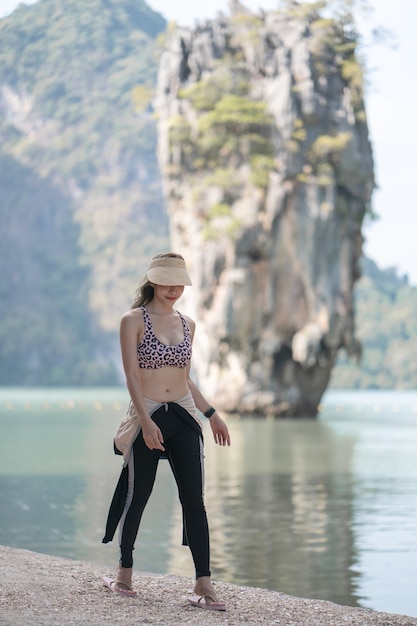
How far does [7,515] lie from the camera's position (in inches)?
517

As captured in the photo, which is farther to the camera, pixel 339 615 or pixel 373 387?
pixel 373 387

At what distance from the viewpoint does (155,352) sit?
5750mm

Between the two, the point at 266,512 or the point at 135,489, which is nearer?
the point at 135,489

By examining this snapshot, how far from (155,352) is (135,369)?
0.14 meters

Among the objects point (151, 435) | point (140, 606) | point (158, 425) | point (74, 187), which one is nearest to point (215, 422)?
point (158, 425)

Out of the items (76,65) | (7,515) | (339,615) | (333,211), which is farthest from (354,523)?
(76,65)

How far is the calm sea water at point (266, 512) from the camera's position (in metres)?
9.40

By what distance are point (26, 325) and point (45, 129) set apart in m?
25.1

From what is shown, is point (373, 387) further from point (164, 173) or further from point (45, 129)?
point (164, 173)

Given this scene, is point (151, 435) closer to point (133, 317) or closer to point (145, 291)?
point (133, 317)

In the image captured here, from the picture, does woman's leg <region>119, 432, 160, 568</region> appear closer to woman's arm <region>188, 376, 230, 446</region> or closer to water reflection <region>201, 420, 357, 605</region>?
woman's arm <region>188, 376, 230, 446</region>

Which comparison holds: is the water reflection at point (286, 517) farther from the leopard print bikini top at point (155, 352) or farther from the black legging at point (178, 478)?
the leopard print bikini top at point (155, 352)

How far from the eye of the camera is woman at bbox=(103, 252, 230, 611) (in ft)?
18.6

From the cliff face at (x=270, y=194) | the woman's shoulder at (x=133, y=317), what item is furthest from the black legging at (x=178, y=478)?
the cliff face at (x=270, y=194)
